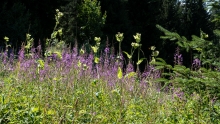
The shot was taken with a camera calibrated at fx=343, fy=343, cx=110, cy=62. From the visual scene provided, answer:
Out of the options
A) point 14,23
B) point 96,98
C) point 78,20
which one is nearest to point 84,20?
point 78,20

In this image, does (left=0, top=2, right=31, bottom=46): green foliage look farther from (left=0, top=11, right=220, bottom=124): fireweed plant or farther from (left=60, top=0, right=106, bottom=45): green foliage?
(left=0, top=11, right=220, bottom=124): fireweed plant

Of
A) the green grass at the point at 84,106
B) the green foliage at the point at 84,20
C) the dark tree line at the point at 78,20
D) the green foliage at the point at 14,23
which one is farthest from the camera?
the green foliage at the point at 84,20

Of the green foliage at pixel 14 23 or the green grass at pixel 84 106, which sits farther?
the green foliage at pixel 14 23

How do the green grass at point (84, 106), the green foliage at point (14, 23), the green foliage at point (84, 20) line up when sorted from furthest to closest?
the green foliage at point (84, 20), the green foliage at point (14, 23), the green grass at point (84, 106)

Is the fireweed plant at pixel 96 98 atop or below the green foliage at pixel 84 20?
below

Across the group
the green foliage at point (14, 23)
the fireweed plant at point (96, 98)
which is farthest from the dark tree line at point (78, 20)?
the fireweed plant at point (96, 98)

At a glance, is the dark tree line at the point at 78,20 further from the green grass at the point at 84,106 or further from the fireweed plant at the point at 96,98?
the green grass at the point at 84,106

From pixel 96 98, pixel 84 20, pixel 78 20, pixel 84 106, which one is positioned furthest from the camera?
pixel 78 20

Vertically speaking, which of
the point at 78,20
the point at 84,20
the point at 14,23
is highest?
the point at 78,20

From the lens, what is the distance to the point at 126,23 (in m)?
23.4

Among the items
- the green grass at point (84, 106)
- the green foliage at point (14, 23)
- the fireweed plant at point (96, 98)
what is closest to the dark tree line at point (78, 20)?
the green foliage at point (14, 23)

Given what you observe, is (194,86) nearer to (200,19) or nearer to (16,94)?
(16,94)

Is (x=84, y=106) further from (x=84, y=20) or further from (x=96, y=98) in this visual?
(x=84, y=20)

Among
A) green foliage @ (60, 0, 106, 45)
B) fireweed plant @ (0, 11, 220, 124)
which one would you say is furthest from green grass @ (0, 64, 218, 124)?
green foliage @ (60, 0, 106, 45)
